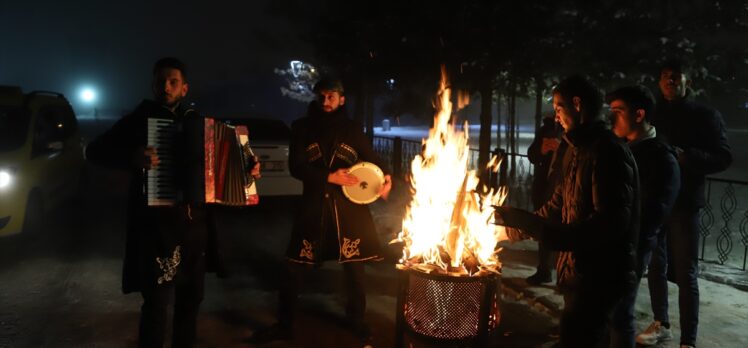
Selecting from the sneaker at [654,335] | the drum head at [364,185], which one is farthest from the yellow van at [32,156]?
the sneaker at [654,335]

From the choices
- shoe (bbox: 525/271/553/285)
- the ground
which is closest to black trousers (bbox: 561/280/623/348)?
the ground

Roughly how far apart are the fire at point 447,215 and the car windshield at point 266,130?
6.11 m

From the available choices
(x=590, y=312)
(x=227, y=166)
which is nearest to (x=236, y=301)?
(x=227, y=166)

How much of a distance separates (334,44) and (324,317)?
1440 centimetres

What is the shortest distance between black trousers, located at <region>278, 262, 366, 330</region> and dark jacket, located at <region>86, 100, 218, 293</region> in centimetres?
117

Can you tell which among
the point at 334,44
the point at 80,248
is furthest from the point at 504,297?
the point at 334,44

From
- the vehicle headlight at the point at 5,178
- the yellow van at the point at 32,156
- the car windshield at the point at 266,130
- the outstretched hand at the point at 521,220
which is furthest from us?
the car windshield at the point at 266,130

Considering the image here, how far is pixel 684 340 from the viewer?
4410 millimetres

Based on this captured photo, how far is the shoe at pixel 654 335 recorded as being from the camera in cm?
462

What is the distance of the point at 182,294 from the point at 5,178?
486cm

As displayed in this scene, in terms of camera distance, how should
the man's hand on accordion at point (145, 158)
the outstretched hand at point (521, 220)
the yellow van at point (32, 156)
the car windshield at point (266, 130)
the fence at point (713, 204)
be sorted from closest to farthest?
the outstretched hand at point (521, 220), the man's hand on accordion at point (145, 158), the yellow van at point (32, 156), the fence at point (713, 204), the car windshield at point (266, 130)

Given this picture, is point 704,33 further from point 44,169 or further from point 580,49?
point 44,169

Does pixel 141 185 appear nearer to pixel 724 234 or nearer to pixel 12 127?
pixel 12 127

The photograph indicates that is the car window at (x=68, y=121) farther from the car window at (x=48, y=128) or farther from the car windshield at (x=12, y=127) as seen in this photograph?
the car windshield at (x=12, y=127)
